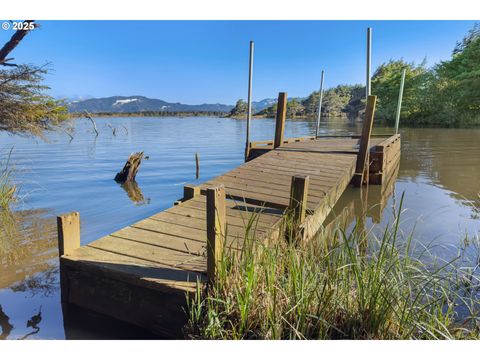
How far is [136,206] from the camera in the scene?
26.4ft

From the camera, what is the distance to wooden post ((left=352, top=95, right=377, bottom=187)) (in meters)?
8.14

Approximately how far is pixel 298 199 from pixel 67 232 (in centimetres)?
236

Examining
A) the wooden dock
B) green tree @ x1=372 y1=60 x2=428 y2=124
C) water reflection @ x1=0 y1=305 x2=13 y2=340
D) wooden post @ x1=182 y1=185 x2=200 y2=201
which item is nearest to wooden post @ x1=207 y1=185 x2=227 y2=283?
the wooden dock

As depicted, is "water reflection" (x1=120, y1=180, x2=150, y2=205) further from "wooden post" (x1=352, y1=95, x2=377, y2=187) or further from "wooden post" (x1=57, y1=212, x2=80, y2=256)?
"wooden post" (x1=352, y1=95, x2=377, y2=187)

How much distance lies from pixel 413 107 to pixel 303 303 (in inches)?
1548

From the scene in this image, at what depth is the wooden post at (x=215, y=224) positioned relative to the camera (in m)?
2.52

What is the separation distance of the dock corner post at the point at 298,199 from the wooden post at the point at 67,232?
7.14ft

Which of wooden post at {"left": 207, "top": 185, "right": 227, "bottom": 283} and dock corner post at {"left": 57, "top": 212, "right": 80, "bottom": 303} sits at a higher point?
wooden post at {"left": 207, "top": 185, "right": 227, "bottom": 283}

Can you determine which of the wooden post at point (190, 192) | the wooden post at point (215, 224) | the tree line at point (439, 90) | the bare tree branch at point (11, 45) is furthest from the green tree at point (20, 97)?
the tree line at point (439, 90)

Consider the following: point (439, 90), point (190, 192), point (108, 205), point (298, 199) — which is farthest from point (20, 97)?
point (439, 90)

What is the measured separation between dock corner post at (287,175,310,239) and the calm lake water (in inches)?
35.9

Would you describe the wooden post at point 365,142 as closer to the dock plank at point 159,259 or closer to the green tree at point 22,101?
the dock plank at point 159,259

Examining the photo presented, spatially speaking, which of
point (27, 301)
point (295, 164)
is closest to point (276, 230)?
point (27, 301)

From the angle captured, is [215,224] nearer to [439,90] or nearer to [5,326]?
[5,326]
